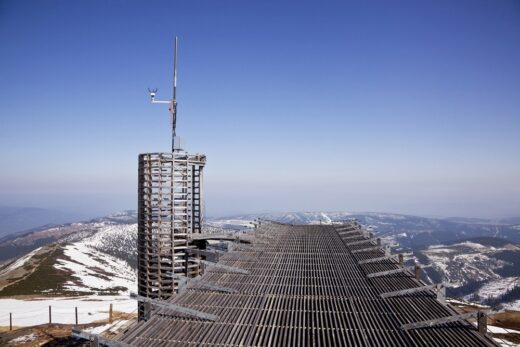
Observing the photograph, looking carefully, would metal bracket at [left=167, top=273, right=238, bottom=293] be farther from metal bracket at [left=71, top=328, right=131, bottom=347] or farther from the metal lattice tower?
the metal lattice tower

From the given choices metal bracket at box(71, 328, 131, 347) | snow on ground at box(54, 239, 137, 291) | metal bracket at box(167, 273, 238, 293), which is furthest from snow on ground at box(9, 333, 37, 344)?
snow on ground at box(54, 239, 137, 291)

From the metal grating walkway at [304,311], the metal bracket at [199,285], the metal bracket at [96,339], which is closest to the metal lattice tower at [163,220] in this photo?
the metal grating walkway at [304,311]

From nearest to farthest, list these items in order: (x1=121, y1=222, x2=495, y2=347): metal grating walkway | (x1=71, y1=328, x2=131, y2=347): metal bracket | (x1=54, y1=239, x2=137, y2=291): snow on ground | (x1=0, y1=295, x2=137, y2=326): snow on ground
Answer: (x1=71, y1=328, x2=131, y2=347): metal bracket < (x1=121, y1=222, x2=495, y2=347): metal grating walkway < (x1=0, y1=295, x2=137, y2=326): snow on ground < (x1=54, y1=239, x2=137, y2=291): snow on ground

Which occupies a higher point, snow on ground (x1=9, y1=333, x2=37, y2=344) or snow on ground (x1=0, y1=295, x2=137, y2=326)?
snow on ground (x1=9, y1=333, x2=37, y2=344)

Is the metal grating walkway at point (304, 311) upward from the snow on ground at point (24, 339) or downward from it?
upward

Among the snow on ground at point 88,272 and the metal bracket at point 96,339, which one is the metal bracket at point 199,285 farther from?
the snow on ground at point 88,272

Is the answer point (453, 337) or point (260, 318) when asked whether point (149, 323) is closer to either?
point (260, 318)

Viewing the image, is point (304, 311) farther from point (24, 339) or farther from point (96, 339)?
point (24, 339)
